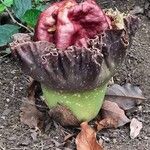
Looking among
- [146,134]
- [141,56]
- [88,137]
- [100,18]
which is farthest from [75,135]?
[141,56]

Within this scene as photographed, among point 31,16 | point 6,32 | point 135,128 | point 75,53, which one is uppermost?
point 75,53

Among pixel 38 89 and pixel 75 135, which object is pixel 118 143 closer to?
pixel 75 135

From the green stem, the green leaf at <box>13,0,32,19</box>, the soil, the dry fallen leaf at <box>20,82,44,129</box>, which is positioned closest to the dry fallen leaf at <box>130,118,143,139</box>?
the soil

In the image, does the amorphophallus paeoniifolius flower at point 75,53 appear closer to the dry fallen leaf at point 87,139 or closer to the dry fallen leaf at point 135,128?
the dry fallen leaf at point 87,139

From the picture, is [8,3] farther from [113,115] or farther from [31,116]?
[113,115]

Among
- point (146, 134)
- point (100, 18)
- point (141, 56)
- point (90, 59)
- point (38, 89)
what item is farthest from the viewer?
point (141, 56)

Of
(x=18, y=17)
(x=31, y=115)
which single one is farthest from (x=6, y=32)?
(x=31, y=115)
